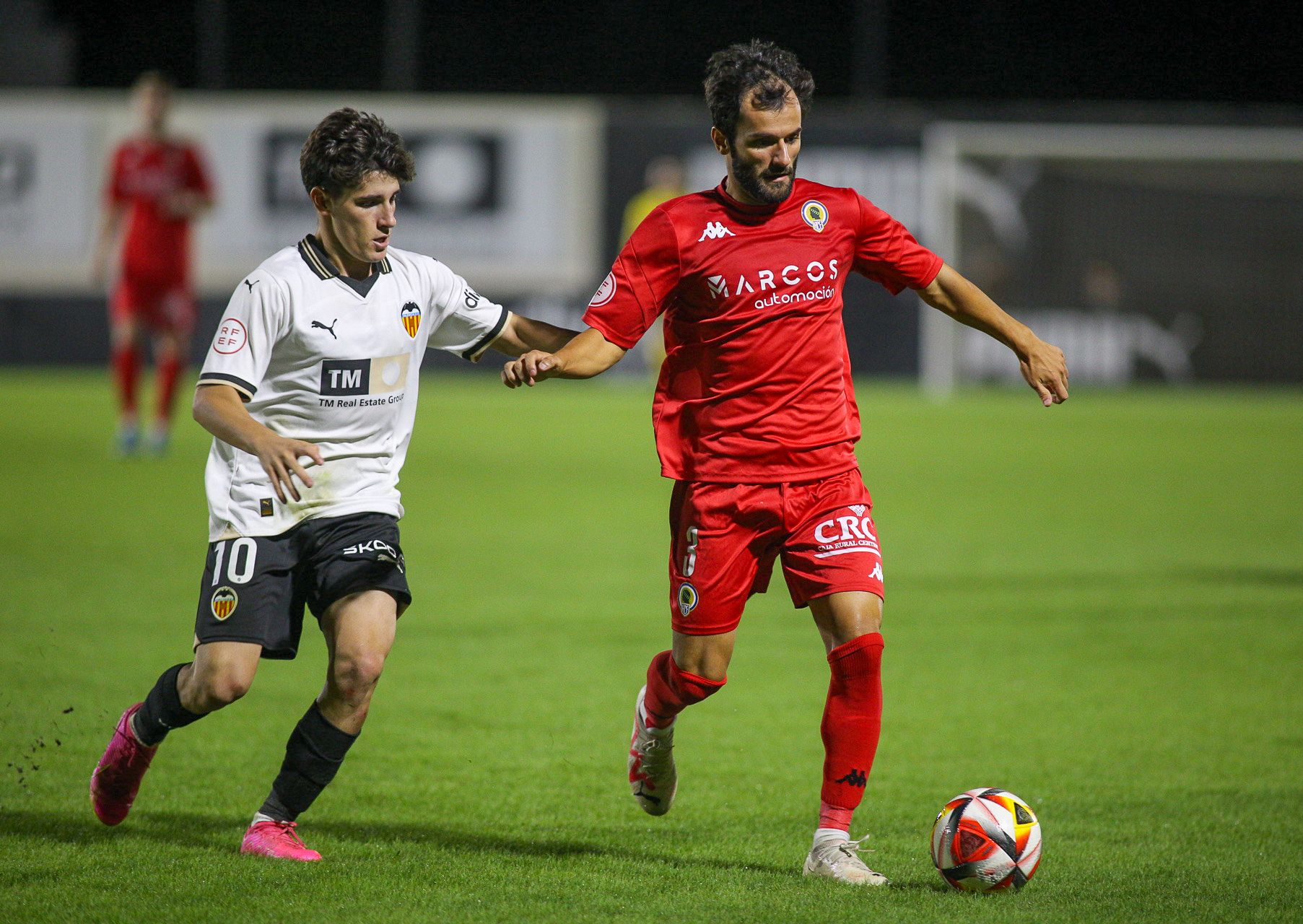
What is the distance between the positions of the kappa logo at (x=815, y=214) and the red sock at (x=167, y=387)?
9805 millimetres

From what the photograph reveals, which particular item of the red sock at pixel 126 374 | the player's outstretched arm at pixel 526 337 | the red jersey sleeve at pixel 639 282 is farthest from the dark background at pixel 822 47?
the red jersey sleeve at pixel 639 282

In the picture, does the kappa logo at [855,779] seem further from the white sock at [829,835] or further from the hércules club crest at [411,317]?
the hércules club crest at [411,317]

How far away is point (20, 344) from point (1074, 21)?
16.2 meters

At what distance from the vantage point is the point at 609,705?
5.92 m

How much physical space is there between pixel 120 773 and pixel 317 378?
1146mm

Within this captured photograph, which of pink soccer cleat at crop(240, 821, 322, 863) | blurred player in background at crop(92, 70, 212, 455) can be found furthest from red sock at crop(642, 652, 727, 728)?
blurred player in background at crop(92, 70, 212, 455)

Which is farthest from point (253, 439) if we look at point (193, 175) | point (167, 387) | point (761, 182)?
point (193, 175)

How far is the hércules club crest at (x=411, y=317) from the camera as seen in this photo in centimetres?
418

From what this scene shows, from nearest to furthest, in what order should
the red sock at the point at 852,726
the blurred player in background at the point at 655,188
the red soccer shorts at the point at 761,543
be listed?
the red sock at the point at 852,726 < the red soccer shorts at the point at 761,543 < the blurred player in background at the point at 655,188

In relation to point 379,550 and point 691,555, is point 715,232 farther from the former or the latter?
point 379,550

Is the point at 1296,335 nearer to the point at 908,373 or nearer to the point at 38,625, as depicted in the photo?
the point at 908,373

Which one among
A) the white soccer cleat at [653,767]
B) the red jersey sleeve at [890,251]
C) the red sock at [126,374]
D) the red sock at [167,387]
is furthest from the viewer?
the red sock at [167,387]

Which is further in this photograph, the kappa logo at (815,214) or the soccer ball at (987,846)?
the kappa logo at (815,214)

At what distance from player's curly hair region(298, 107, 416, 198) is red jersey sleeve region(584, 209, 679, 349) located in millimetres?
606
